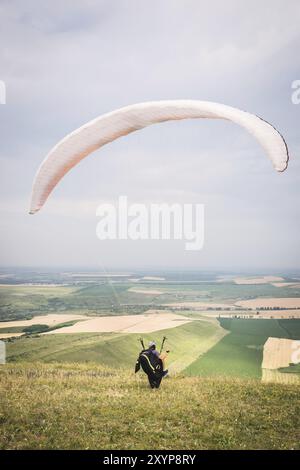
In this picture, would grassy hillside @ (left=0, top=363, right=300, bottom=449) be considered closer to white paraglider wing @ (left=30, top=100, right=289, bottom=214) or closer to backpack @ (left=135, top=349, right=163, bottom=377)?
backpack @ (left=135, top=349, right=163, bottom=377)

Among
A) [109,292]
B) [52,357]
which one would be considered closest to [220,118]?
[52,357]

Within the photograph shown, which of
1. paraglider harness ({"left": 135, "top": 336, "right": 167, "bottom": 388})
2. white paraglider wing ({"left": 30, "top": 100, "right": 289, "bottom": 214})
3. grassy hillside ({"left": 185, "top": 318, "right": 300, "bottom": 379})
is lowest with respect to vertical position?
grassy hillside ({"left": 185, "top": 318, "right": 300, "bottom": 379})

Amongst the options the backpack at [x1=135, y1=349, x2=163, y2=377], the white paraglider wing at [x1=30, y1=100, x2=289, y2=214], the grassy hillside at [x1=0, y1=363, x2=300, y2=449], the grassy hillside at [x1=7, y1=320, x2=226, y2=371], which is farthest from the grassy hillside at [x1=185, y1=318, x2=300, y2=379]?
the white paraglider wing at [x1=30, y1=100, x2=289, y2=214]

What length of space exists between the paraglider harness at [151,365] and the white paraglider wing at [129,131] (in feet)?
14.1

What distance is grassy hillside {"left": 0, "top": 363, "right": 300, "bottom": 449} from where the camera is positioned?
6.71 meters

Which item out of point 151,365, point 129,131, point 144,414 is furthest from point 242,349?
point 129,131

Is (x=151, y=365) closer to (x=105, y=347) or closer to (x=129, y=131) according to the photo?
(x=129, y=131)

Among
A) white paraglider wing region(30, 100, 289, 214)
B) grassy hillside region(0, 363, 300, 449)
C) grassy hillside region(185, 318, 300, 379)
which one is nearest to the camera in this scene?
white paraglider wing region(30, 100, 289, 214)

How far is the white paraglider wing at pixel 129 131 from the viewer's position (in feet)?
19.6

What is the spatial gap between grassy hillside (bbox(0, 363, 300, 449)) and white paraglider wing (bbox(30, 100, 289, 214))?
165 inches

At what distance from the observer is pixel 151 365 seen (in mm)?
9273

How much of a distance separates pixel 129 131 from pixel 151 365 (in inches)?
219

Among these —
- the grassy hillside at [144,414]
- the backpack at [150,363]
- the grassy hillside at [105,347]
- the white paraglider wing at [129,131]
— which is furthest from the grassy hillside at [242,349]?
the white paraglider wing at [129,131]

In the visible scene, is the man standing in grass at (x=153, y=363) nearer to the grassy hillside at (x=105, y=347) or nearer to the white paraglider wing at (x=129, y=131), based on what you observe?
the grassy hillside at (x=105, y=347)
